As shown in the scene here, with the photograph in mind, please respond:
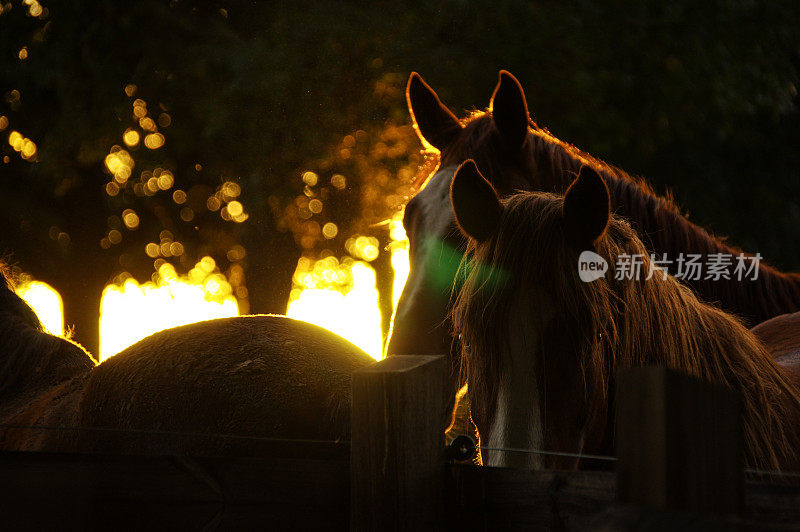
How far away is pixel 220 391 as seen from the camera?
8.39ft

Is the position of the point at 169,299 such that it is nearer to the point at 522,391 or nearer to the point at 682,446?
the point at 522,391

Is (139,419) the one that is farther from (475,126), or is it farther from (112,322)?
(112,322)

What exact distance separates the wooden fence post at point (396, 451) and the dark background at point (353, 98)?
6597 millimetres

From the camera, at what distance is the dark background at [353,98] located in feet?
26.1

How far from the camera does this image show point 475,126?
3754 millimetres

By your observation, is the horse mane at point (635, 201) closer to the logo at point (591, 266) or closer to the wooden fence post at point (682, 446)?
the logo at point (591, 266)

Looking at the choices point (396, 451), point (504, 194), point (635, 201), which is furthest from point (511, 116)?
point (396, 451)

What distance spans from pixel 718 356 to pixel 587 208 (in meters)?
0.62

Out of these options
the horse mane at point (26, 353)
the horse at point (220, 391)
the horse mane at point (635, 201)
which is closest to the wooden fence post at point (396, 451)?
the horse at point (220, 391)

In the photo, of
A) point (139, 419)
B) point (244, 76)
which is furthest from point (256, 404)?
point (244, 76)

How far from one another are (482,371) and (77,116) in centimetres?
813

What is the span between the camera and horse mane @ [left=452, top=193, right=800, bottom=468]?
1.98m

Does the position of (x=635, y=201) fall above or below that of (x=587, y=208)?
above

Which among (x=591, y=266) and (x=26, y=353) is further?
(x=26, y=353)
